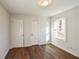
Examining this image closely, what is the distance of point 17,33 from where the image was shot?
210 inches

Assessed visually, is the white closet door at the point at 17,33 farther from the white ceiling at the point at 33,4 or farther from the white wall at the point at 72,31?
the white wall at the point at 72,31

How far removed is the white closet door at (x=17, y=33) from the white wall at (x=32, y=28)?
15cm

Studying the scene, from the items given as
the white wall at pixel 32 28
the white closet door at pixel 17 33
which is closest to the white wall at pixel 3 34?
the white closet door at pixel 17 33

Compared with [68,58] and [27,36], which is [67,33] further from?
[27,36]

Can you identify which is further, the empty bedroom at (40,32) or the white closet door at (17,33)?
the white closet door at (17,33)

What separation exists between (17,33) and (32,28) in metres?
1.20

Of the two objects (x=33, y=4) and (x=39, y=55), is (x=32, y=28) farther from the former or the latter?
(x=33, y=4)

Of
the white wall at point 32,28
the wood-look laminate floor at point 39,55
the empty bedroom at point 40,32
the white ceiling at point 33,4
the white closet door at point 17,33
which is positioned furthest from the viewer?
the white wall at point 32,28

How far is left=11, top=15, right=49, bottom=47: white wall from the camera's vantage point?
5555 millimetres

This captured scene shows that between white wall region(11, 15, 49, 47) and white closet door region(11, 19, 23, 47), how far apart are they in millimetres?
154

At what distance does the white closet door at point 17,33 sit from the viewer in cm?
525

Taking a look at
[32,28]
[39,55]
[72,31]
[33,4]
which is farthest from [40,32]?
[33,4]

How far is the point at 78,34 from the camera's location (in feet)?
11.3

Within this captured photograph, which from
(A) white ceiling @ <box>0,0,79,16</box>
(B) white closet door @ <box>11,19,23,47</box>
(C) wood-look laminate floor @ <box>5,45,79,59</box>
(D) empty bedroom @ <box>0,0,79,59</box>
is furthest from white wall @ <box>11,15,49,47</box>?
(A) white ceiling @ <box>0,0,79,16</box>
